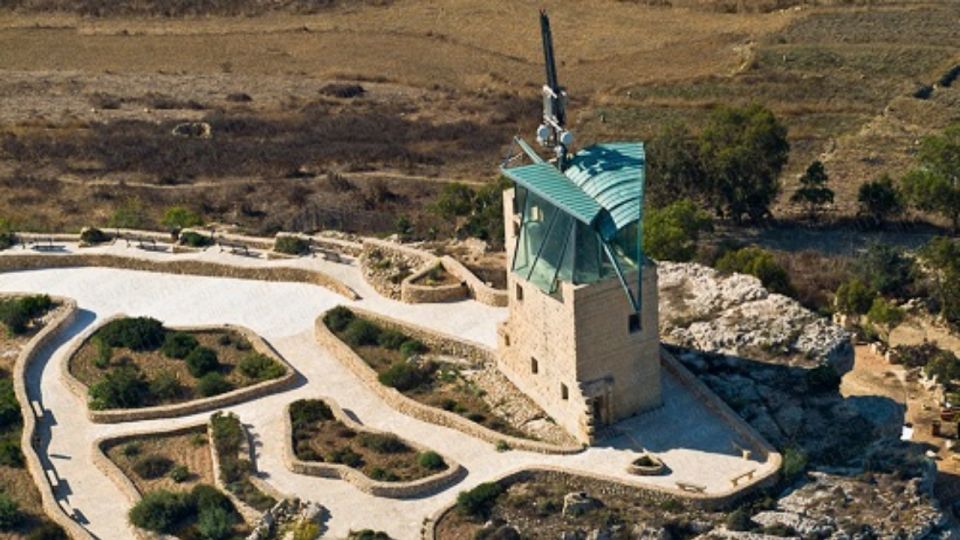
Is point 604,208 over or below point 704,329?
over

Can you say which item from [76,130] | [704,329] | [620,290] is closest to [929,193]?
[704,329]

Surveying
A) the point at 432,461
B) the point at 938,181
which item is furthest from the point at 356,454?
the point at 938,181

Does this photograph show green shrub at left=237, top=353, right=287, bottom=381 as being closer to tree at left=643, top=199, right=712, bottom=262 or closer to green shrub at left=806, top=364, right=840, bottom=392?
tree at left=643, top=199, right=712, bottom=262

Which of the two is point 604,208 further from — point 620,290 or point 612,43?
point 612,43

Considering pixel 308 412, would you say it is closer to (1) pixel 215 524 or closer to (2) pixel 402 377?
(2) pixel 402 377

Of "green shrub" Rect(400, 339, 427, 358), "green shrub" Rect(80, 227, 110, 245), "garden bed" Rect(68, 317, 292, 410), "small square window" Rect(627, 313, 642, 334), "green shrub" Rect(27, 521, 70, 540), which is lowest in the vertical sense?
"green shrub" Rect(27, 521, 70, 540)

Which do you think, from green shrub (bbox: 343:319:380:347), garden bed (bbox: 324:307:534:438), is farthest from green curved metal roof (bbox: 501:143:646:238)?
green shrub (bbox: 343:319:380:347)
